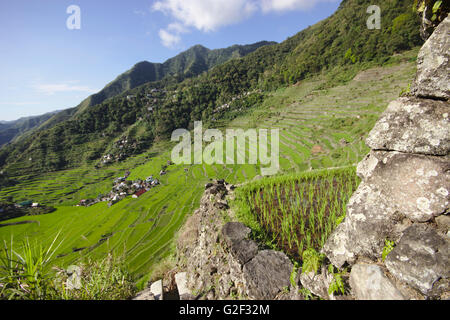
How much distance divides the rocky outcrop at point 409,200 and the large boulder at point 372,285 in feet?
0.04

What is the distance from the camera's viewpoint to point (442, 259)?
8.90 feet

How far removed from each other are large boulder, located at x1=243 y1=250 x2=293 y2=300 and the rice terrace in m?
0.03

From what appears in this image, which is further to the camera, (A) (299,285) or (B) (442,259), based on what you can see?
(A) (299,285)

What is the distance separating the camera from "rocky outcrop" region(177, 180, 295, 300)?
430cm

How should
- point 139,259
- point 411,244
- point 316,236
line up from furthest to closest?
point 139,259
point 316,236
point 411,244

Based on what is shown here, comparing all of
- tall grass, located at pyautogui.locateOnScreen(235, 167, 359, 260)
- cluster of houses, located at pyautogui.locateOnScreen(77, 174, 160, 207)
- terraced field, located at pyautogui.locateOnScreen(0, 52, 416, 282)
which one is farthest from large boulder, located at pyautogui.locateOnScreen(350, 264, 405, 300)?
cluster of houses, located at pyautogui.locateOnScreen(77, 174, 160, 207)

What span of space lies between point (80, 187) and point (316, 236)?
104 m

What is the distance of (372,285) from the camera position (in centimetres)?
289

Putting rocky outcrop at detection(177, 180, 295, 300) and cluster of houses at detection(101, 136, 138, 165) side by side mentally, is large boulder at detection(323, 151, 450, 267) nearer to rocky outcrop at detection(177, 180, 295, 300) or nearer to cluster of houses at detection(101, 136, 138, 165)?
rocky outcrop at detection(177, 180, 295, 300)

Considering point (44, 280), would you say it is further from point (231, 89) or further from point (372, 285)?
point (231, 89)

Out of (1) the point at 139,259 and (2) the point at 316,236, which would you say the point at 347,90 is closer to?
(2) the point at 316,236
